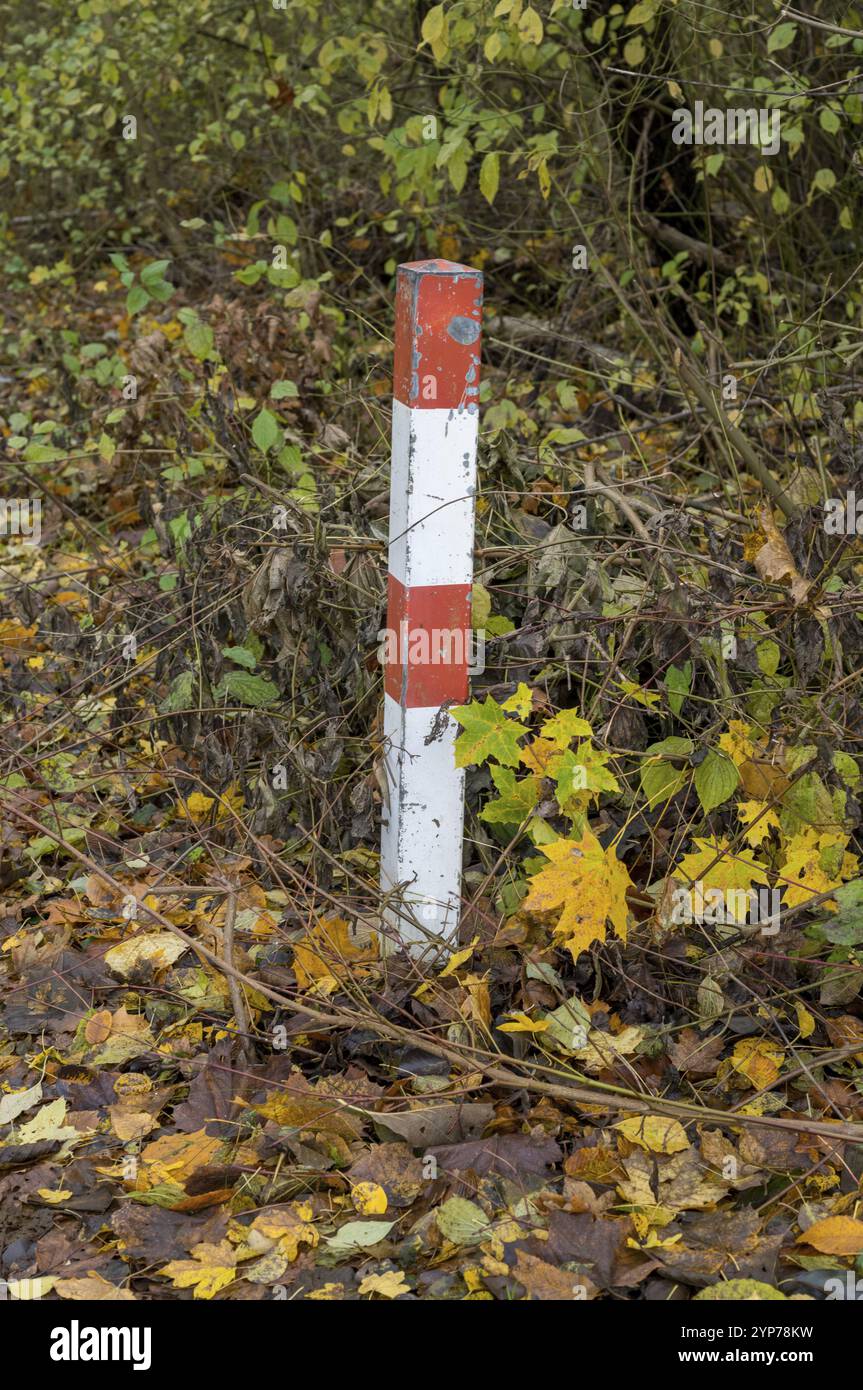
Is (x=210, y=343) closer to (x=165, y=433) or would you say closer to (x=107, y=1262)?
(x=165, y=433)

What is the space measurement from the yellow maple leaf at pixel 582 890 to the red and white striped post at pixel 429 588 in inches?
14.6

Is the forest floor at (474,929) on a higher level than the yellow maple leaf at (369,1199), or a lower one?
higher

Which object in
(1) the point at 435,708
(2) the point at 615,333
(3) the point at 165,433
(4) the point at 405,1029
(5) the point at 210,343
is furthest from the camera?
(2) the point at 615,333

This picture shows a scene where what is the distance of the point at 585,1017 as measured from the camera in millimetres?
2896

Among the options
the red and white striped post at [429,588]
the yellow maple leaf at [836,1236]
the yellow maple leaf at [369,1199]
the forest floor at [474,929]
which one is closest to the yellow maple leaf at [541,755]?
the forest floor at [474,929]

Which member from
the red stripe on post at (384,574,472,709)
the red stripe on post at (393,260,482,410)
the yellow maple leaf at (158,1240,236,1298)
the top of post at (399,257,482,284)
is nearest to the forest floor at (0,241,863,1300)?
the yellow maple leaf at (158,1240,236,1298)

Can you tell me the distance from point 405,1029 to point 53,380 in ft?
20.6

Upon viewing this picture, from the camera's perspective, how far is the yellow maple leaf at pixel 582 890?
269 centimetres

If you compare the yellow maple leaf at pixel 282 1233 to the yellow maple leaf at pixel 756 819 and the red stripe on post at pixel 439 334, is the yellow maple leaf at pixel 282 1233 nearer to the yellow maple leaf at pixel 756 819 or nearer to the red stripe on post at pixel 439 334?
the yellow maple leaf at pixel 756 819

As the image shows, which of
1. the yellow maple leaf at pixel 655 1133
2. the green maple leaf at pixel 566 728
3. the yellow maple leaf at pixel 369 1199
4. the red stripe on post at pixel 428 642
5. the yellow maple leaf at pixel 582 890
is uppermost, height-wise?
the red stripe on post at pixel 428 642

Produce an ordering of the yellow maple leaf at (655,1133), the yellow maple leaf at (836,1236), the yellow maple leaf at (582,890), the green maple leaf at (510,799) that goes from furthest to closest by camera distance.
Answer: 1. the green maple leaf at (510,799)
2. the yellow maple leaf at (582,890)
3. the yellow maple leaf at (655,1133)
4. the yellow maple leaf at (836,1236)

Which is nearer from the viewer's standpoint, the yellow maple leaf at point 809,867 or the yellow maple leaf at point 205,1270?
the yellow maple leaf at point 205,1270

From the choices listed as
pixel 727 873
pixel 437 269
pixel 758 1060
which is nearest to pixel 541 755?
pixel 727 873

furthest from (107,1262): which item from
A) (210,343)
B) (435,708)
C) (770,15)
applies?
(770,15)
